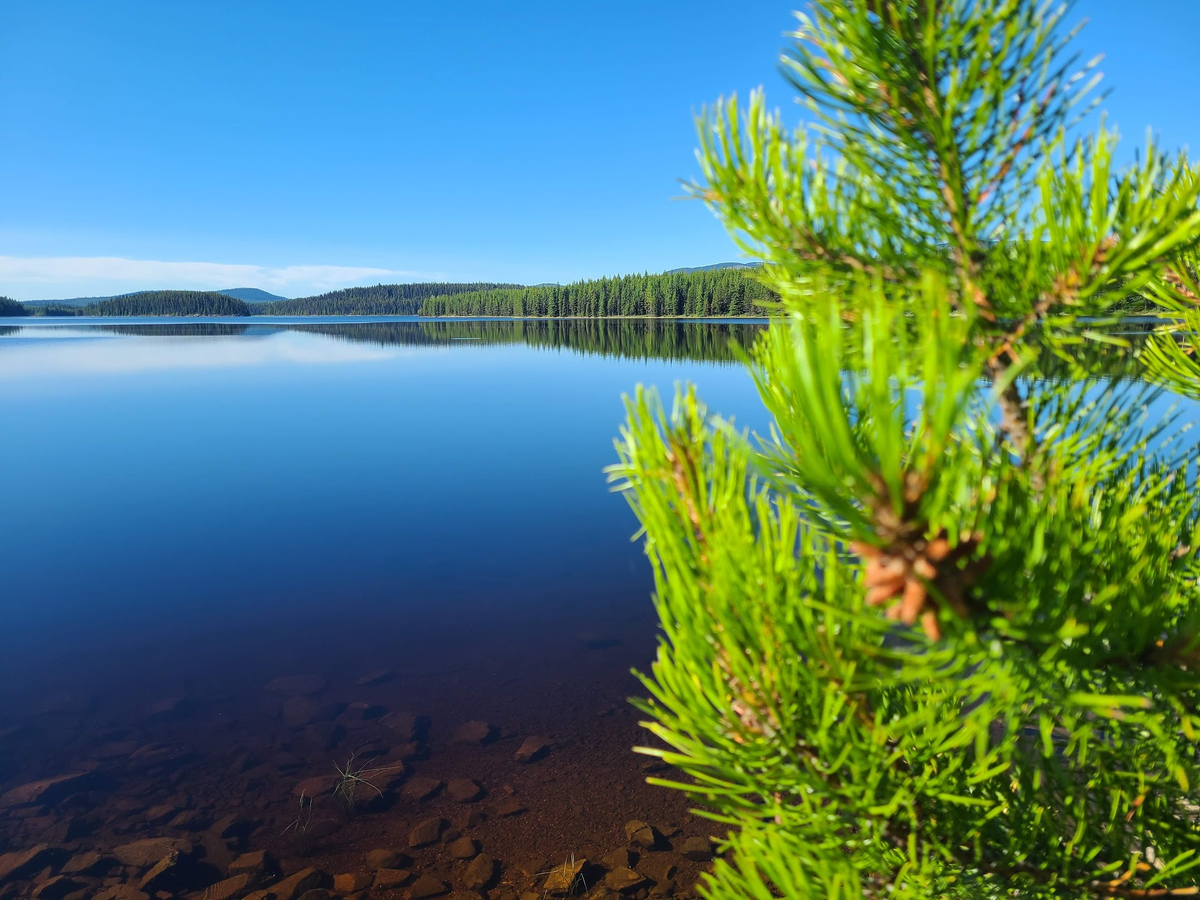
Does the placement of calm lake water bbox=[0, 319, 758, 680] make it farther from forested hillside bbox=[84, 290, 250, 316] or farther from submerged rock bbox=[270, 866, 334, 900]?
forested hillside bbox=[84, 290, 250, 316]

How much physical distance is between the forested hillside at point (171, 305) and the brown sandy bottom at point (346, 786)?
199508 mm

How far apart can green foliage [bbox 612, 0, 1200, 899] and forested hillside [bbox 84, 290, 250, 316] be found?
20543cm

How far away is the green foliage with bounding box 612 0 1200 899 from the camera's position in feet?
2.35

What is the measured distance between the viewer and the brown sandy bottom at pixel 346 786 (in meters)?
4.48

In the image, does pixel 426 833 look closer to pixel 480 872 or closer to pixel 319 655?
pixel 480 872

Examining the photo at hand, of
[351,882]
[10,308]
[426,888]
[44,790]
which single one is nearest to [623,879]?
[426,888]

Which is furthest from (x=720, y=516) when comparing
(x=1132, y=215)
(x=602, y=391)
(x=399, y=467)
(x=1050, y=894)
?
(x=602, y=391)

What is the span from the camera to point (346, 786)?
534 centimetres

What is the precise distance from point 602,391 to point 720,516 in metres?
27.7

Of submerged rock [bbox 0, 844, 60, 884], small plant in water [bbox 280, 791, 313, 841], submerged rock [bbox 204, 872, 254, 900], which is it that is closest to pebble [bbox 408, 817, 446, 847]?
small plant in water [bbox 280, 791, 313, 841]

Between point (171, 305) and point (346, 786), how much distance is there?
674ft

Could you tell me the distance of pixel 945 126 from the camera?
3.79 feet

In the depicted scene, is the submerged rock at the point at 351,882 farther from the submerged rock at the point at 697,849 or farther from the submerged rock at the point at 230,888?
the submerged rock at the point at 697,849

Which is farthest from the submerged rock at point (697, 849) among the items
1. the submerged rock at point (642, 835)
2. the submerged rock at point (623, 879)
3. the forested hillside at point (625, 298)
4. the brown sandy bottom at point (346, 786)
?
the forested hillside at point (625, 298)
